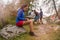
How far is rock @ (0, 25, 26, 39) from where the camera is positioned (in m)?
3.21

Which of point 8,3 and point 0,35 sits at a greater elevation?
point 8,3

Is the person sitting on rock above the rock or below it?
above

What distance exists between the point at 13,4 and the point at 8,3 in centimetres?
8

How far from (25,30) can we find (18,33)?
11 centimetres

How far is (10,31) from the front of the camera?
127 inches

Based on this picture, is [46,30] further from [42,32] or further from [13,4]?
[13,4]

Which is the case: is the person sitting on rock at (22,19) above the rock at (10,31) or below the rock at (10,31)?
above

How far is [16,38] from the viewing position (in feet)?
10.5

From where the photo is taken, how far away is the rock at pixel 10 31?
3205mm

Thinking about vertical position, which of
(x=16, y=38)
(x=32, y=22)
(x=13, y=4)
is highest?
(x=13, y=4)

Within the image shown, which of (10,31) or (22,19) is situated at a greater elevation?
(22,19)

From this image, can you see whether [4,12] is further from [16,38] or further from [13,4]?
[16,38]

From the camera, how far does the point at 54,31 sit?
3.19m

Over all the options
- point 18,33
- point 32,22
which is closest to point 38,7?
point 32,22
